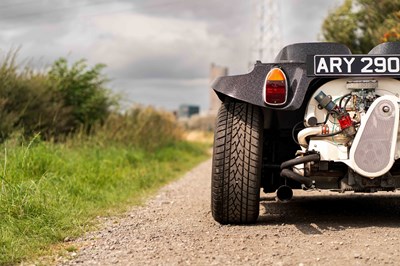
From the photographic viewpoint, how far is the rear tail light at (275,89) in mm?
4691

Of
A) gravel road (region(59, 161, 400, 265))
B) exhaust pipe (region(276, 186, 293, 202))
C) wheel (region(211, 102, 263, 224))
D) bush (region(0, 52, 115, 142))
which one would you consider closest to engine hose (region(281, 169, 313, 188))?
wheel (region(211, 102, 263, 224))

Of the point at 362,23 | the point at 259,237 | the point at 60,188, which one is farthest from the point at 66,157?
the point at 362,23

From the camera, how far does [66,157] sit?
9250 millimetres

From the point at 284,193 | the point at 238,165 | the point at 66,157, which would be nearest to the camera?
the point at 238,165

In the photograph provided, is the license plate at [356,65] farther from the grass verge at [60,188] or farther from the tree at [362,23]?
the tree at [362,23]

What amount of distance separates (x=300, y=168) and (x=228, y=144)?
0.57 metres

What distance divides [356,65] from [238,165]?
1131 millimetres

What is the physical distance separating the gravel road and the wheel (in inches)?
6.0

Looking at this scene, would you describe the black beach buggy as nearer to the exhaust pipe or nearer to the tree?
the exhaust pipe

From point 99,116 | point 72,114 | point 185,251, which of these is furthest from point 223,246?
point 99,116

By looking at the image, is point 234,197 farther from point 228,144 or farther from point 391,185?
point 391,185

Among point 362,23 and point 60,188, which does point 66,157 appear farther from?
point 362,23

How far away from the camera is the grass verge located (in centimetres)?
471

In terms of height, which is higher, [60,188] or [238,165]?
[238,165]
